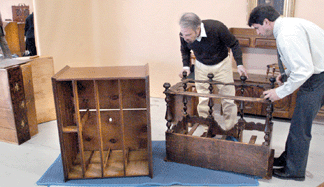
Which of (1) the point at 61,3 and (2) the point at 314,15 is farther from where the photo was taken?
(1) the point at 61,3

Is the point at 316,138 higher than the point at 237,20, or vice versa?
the point at 237,20

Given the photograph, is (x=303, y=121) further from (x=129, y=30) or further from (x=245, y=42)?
(x=129, y=30)

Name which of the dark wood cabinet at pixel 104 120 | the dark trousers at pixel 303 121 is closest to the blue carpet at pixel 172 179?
the dark wood cabinet at pixel 104 120

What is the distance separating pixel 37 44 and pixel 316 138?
3.79m

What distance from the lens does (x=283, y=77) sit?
2.75m

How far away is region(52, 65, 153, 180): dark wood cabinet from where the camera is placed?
259cm

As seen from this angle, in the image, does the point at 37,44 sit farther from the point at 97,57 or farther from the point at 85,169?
the point at 85,169

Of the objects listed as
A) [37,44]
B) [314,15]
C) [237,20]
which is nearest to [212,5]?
[237,20]

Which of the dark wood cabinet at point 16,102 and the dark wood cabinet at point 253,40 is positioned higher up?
the dark wood cabinet at point 253,40

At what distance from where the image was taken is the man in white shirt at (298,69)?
2242mm

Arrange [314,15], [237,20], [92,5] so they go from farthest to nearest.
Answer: [92,5] → [237,20] → [314,15]

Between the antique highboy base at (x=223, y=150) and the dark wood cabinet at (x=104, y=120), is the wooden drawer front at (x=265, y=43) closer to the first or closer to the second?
the antique highboy base at (x=223, y=150)

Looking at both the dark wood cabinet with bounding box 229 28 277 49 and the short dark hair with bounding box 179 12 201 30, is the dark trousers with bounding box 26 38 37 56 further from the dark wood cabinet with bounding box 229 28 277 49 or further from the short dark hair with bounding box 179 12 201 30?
the dark wood cabinet with bounding box 229 28 277 49

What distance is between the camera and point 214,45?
3225mm
